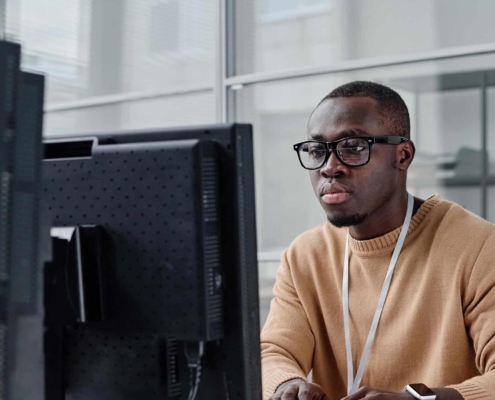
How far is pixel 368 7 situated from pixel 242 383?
218cm

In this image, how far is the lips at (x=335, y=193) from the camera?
6.14 feet

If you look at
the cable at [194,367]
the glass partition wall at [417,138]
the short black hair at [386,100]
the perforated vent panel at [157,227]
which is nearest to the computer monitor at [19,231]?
the perforated vent panel at [157,227]

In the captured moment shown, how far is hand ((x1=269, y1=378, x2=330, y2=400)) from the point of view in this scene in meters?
1.60

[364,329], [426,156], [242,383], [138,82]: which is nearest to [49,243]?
[242,383]

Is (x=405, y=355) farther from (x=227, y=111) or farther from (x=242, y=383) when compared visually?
(x=227, y=111)

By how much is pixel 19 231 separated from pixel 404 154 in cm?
121

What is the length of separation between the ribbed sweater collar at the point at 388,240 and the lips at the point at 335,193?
15 centimetres

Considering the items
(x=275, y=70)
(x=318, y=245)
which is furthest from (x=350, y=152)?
(x=275, y=70)

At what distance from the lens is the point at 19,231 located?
39.4 inches

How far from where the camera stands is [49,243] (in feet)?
3.48

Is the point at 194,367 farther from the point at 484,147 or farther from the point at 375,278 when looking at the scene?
the point at 484,147

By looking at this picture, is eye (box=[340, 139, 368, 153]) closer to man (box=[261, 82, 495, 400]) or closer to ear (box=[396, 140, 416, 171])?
man (box=[261, 82, 495, 400])

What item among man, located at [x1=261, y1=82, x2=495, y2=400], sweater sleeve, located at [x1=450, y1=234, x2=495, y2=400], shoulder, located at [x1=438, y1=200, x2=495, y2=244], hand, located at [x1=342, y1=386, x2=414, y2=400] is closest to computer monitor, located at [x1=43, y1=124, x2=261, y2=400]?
hand, located at [x1=342, y1=386, x2=414, y2=400]

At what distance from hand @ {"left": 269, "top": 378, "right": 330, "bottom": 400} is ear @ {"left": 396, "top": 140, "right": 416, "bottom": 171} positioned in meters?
0.64
